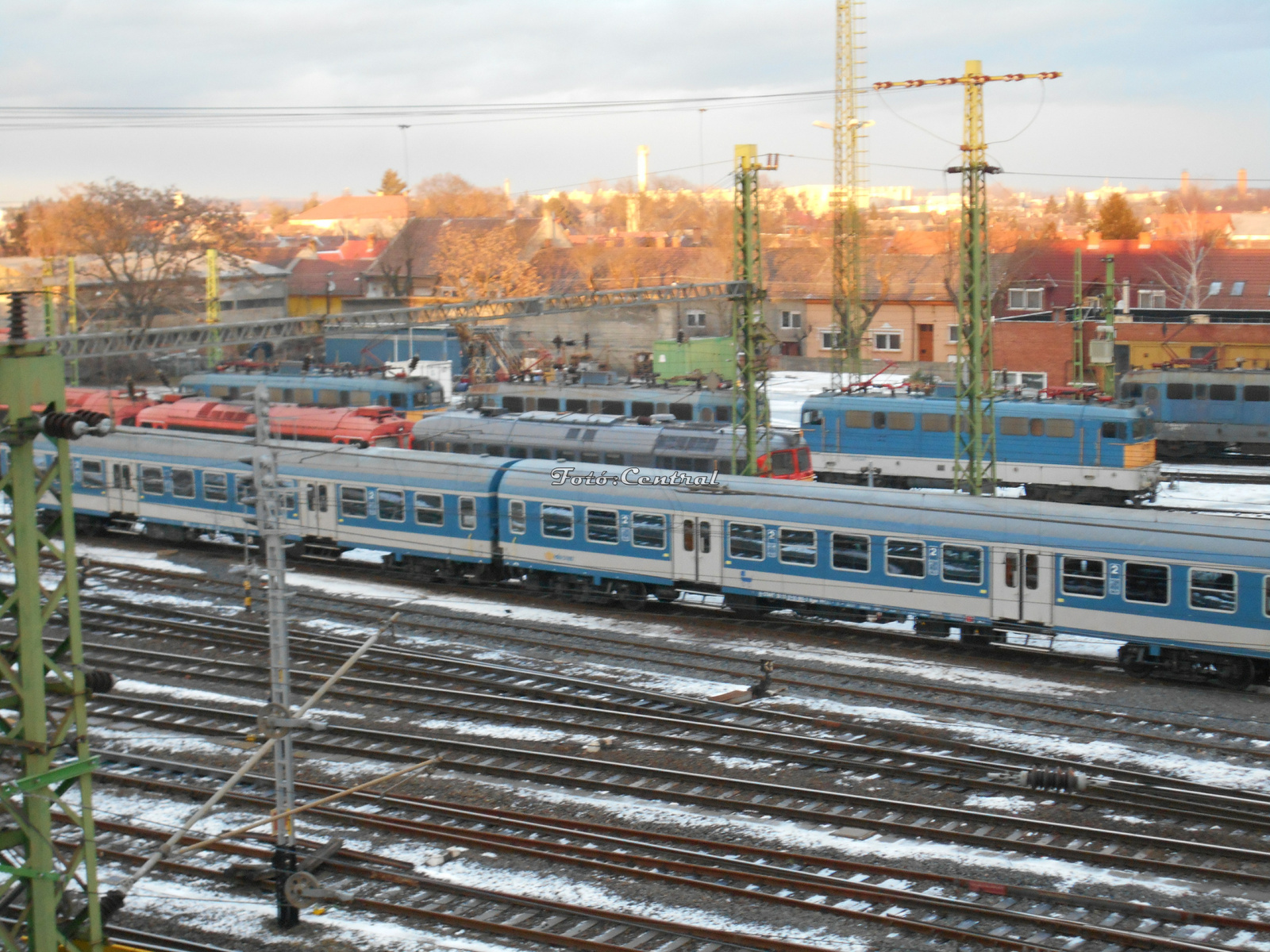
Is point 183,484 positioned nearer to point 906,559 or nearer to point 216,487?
point 216,487

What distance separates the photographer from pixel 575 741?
17219 millimetres

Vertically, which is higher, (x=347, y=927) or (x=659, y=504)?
(x=659, y=504)

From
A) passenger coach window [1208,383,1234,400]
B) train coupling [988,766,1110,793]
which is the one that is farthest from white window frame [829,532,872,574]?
passenger coach window [1208,383,1234,400]

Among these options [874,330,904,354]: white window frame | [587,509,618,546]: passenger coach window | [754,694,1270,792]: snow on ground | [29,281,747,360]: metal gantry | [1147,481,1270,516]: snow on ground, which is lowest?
[754,694,1270,792]: snow on ground

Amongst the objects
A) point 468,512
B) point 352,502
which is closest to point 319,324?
point 352,502

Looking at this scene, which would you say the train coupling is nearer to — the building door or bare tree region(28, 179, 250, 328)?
the building door

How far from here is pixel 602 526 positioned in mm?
24125

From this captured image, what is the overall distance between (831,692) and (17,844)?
12.5m

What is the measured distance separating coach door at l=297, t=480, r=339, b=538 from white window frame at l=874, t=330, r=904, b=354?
43931 millimetres

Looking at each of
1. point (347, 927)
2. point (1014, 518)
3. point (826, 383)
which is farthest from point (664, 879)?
point (826, 383)

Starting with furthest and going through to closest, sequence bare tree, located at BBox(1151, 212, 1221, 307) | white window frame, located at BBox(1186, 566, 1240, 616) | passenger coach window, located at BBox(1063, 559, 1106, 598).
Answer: bare tree, located at BBox(1151, 212, 1221, 307) → passenger coach window, located at BBox(1063, 559, 1106, 598) → white window frame, located at BBox(1186, 566, 1240, 616)

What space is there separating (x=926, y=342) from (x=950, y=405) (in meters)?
30.1

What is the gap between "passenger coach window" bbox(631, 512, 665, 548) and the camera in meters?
23.5

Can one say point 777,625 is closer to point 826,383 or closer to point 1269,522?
point 1269,522
